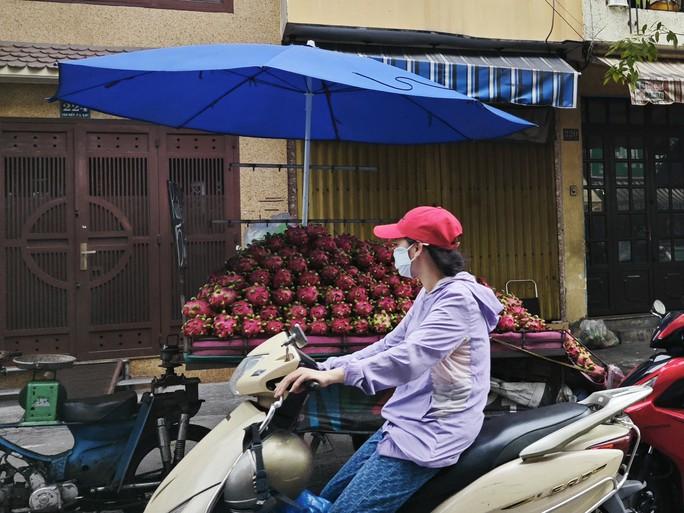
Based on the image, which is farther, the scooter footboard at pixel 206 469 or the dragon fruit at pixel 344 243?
the dragon fruit at pixel 344 243

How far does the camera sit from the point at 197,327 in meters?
3.34

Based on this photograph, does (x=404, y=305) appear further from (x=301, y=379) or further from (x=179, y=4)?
(x=179, y=4)

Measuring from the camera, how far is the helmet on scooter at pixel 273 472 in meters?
1.95

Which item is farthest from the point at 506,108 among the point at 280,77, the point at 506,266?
the point at 280,77

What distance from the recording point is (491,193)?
8.46m

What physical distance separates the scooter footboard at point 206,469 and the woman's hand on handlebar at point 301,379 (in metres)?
0.24

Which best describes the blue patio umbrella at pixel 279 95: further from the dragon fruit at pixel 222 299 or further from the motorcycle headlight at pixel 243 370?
the motorcycle headlight at pixel 243 370

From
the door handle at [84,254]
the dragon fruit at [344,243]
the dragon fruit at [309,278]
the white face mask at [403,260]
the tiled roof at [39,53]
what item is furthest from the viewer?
the door handle at [84,254]

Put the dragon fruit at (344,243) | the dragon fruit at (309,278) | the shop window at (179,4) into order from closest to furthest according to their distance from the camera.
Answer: the dragon fruit at (309,278), the dragon fruit at (344,243), the shop window at (179,4)

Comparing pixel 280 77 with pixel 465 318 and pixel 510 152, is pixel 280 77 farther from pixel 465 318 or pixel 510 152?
pixel 510 152

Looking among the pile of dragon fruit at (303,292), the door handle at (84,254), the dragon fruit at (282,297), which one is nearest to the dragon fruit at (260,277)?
the pile of dragon fruit at (303,292)

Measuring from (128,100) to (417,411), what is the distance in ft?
11.6

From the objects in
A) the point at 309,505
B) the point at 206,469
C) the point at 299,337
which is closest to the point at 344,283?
the point at 299,337

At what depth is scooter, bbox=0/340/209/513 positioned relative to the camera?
322 centimetres
